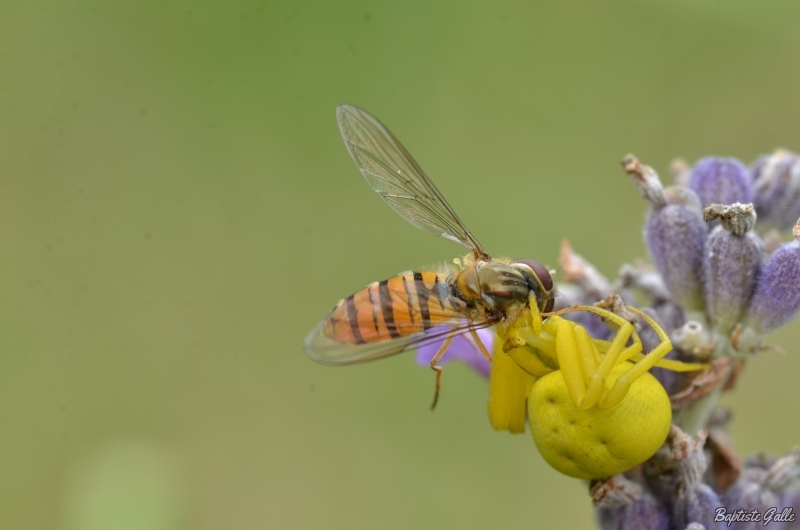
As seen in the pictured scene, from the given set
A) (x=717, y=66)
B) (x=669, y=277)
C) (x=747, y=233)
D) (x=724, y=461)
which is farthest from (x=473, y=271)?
(x=717, y=66)

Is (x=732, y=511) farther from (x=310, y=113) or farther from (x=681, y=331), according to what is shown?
(x=310, y=113)

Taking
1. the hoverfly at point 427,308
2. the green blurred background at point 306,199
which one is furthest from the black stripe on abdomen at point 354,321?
the green blurred background at point 306,199

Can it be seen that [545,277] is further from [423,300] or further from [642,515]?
[642,515]

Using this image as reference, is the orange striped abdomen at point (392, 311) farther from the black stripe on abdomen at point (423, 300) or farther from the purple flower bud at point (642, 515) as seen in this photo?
the purple flower bud at point (642, 515)

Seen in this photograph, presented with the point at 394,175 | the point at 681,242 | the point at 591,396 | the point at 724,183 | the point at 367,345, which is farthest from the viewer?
the point at 394,175

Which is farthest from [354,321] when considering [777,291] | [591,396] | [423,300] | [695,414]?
[777,291]

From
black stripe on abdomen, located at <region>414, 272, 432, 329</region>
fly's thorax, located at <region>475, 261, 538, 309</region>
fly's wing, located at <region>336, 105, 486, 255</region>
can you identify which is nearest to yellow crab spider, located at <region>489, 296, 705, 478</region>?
fly's thorax, located at <region>475, 261, 538, 309</region>
